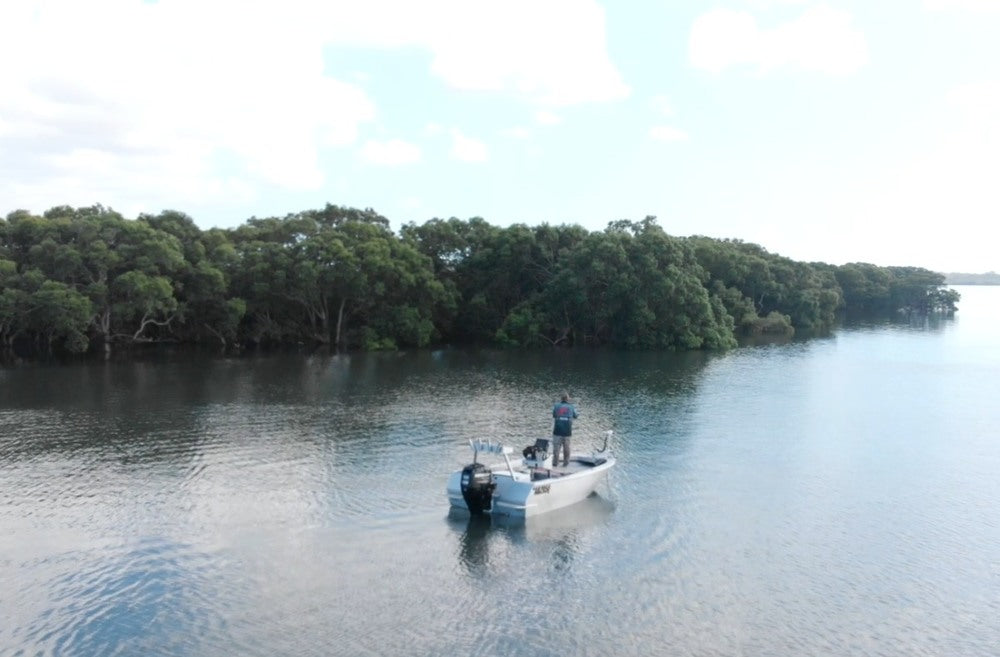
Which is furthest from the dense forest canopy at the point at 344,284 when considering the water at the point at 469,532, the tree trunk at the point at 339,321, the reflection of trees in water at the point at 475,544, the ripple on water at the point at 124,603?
the reflection of trees in water at the point at 475,544

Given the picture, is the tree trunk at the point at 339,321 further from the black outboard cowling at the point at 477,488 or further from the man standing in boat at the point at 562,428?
the black outboard cowling at the point at 477,488

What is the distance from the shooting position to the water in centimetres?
1753

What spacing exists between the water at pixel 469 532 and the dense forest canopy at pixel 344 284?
993 inches

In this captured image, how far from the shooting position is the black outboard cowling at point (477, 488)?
24.1 metres

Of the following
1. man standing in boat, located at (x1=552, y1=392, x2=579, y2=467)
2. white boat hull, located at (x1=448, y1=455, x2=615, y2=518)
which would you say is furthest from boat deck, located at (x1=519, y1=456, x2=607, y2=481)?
man standing in boat, located at (x1=552, y1=392, x2=579, y2=467)

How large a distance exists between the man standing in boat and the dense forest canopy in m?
51.1

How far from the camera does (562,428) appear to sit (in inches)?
1099

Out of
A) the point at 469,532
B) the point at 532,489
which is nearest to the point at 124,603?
the point at 469,532

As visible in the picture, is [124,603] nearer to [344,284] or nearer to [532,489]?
[532,489]

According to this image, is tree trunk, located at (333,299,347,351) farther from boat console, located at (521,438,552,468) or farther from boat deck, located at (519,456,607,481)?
boat console, located at (521,438,552,468)

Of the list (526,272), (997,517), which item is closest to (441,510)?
(997,517)

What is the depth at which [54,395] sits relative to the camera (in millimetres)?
45250

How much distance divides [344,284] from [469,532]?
56607 mm

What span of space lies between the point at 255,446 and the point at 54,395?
18837 millimetres
